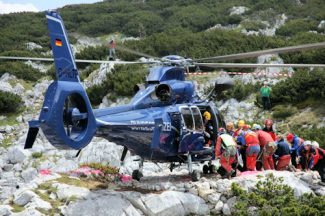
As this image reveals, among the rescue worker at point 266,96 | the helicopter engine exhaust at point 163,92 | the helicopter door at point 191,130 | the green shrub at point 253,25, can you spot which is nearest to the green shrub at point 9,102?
the rescue worker at point 266,96

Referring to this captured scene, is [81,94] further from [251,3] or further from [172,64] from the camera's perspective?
[251,3]

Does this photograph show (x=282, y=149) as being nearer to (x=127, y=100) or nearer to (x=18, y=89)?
(x=127, y=100)

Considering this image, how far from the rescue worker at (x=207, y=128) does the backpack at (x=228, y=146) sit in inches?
44.8

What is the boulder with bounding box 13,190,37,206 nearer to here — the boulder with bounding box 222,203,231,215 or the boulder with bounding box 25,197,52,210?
the boulder with bounding box 25,197,52,210

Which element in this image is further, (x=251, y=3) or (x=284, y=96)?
(x=251, y=3)

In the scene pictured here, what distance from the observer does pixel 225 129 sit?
14.3 m

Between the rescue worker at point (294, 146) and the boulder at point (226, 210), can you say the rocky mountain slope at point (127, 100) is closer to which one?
the boulder at point (226, 210)

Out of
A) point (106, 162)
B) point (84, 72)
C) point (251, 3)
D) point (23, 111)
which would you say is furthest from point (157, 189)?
point (251, 3)

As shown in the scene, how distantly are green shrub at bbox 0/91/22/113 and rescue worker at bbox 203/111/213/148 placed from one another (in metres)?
17.3

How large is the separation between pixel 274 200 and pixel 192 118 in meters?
3.01

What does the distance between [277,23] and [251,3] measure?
9017mm

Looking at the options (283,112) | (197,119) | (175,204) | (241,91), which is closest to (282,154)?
(197,119)

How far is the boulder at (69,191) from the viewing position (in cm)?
1141

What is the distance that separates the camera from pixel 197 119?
13609 mm
